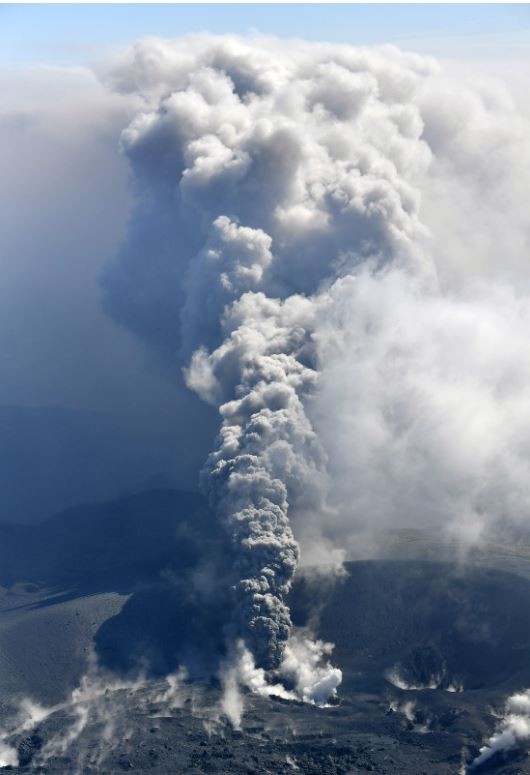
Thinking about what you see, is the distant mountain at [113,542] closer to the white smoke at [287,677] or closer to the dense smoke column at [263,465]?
the dense smoke column at [263,465]

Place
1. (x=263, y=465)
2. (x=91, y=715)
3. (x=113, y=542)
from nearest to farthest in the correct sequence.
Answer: (x=91, y=715) → (x=263, y=465) → (x=113, y=542)

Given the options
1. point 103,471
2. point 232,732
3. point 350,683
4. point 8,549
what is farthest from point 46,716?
point 103,471

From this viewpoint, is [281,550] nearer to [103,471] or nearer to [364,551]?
[364,551]

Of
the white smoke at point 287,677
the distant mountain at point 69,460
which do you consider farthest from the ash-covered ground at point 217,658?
the distant mountain at point 69,460

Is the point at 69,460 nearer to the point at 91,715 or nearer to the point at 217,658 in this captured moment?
the point at 217,658

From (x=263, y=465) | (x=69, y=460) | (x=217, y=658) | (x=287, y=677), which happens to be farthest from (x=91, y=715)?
(x=69, y=460)

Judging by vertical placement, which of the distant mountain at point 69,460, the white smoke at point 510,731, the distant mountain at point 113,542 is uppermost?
the distant mountain at point 69,460

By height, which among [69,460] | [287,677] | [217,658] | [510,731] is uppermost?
[69,460]
